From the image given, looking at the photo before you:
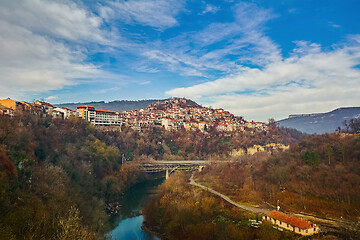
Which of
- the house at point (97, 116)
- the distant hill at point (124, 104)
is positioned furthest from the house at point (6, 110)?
the distant hill at point (124, 104)

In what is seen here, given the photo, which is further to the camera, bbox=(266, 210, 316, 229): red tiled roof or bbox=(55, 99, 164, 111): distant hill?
bbox=(55, 99, 164, 111): distant hill

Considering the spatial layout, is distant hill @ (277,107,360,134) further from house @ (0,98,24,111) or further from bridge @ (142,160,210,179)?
house @ (0,98,24,111)

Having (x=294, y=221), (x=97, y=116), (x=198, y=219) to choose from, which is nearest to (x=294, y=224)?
(x=294, y=221)

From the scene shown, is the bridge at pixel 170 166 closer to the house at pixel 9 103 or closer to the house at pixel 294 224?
the house at pixel 9 103

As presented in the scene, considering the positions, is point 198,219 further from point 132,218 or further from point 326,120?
point 326,120

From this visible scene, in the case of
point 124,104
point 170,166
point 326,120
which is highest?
point 124,104

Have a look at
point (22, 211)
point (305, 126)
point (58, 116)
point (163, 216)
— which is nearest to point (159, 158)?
point (58, 116)

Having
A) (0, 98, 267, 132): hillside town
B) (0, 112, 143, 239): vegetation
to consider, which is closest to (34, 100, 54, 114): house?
(0, 98, 267, 132): hillside town
